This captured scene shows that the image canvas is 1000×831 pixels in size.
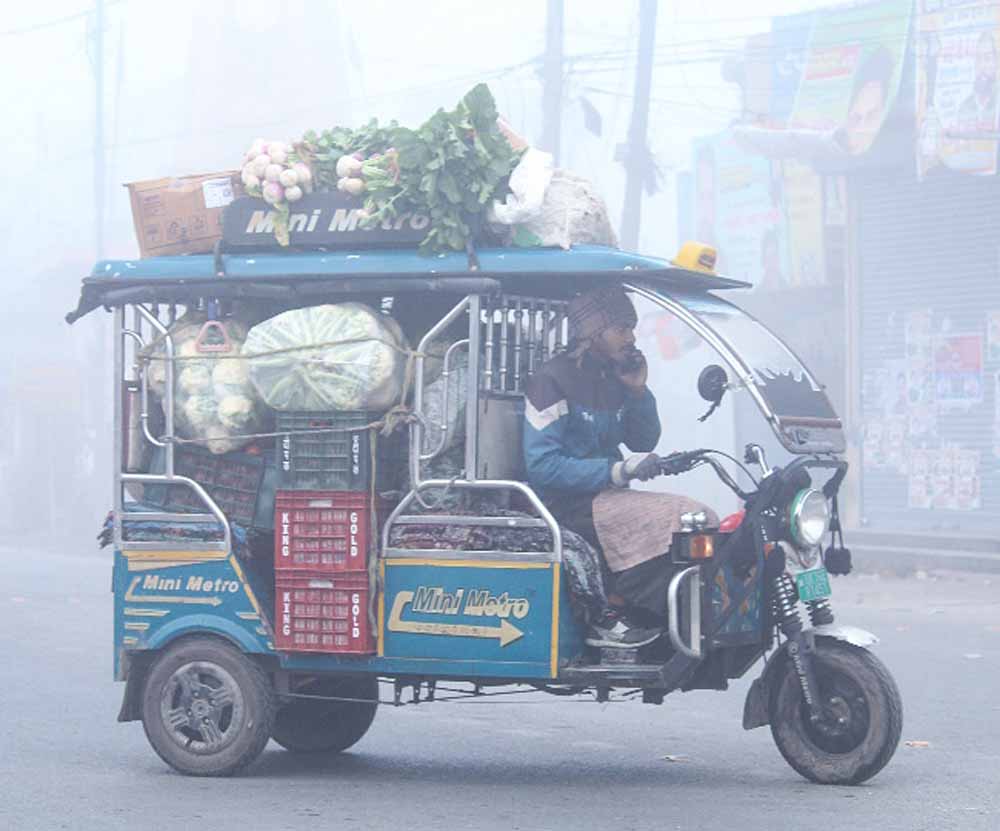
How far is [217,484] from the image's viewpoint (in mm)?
7887

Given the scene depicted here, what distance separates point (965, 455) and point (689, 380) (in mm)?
17296

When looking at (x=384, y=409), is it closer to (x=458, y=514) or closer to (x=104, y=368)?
(x=458, y=514)

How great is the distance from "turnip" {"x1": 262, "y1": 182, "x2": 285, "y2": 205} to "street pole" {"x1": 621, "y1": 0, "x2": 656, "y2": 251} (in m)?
17.1

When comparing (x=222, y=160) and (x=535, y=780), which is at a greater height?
(x=222, y=160)

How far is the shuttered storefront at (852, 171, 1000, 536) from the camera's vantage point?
2239 centimetres

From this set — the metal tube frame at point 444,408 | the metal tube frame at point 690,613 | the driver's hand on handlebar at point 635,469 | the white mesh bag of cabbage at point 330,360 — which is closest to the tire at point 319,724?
the metal tube frame at point 444,408

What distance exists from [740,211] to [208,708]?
71.1 ft

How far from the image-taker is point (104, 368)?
41844 mm

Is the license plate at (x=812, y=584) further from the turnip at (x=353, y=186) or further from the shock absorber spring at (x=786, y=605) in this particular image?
the turnip at (x=353, y=186)

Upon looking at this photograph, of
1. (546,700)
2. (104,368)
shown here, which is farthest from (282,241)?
(104,368)

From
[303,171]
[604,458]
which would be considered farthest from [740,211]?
[604,458]

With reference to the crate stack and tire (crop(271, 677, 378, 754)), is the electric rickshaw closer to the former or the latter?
the crate stack

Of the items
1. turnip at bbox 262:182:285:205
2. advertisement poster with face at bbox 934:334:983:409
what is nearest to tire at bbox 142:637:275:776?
turnip at bbox 262:182:285:205

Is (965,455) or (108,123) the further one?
(108,123)
